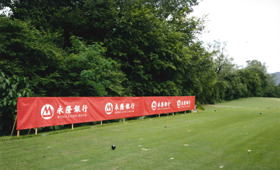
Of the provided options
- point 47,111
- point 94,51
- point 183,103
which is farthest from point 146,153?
point 183,103

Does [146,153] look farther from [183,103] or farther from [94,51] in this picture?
[183,103]

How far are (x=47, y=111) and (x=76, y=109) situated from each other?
1.74 m

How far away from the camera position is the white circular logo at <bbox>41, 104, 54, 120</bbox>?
1014cm

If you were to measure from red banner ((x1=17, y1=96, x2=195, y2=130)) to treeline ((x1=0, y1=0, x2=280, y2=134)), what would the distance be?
1.41 m

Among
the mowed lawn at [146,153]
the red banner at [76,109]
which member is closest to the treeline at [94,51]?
the red banner at [76,109]

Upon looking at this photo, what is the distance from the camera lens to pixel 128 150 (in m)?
6.73

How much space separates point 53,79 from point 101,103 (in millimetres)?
3804

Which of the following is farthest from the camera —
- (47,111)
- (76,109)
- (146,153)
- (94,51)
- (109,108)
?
(94,51)

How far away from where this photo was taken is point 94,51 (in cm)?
1611

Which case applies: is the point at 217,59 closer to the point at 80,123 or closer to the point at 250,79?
the point at 250,79

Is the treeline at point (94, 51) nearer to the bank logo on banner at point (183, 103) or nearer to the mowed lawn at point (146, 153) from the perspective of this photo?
the bank logo on banner at point (183, 103)

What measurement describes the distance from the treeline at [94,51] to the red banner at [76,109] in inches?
55.7

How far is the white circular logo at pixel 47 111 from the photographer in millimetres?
10143

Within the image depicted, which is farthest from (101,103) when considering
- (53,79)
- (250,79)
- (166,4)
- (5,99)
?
(250,79)
